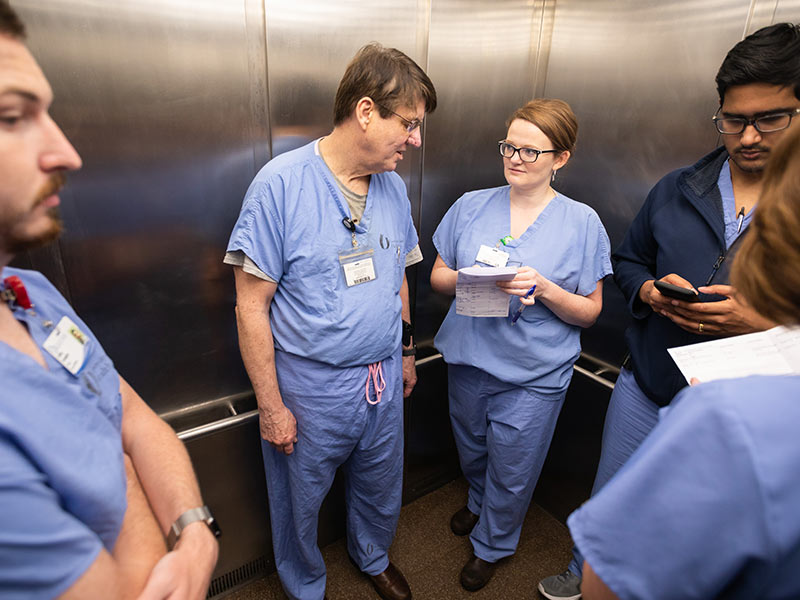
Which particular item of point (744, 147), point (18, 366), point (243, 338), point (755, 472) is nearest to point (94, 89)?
point (243, 338)

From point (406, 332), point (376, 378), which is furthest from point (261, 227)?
point (406, 332)

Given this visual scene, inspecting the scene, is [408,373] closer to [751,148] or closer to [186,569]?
[186,569]

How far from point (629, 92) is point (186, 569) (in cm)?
217

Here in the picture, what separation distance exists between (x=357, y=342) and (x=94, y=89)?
1.02 m

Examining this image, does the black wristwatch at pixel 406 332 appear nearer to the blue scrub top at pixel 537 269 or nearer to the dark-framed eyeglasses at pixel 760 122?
the blue scrub top at pixel 537 269

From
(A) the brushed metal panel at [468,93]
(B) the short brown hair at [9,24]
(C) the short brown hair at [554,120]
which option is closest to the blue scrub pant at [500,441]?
(A) the brushed metal panel at [468,93]

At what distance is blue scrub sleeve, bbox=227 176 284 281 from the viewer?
50.6 inches

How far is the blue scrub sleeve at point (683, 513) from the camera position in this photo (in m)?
0.50

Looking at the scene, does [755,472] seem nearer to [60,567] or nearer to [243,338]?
[60,567]

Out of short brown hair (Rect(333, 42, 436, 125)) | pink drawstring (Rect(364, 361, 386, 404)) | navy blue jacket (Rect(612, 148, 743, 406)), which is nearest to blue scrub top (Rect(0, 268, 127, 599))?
pink drawstring (Rect(364, 361, 386, 404))

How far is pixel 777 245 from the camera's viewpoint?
1.83 ft

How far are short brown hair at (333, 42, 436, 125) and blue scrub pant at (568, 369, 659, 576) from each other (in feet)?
3.73

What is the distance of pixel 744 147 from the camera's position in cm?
125

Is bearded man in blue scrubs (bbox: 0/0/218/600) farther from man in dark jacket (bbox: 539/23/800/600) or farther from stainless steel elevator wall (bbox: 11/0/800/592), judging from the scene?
man in dark jacket (bbox: 539/23/800/600)
